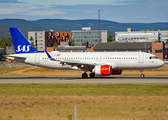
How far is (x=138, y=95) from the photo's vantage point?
91.9 feet

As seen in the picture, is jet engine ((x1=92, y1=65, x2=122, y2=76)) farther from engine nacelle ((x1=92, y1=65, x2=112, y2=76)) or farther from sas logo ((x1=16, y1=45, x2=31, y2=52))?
sas logo ((x1=16, y1=45, x2=31, y2=52))

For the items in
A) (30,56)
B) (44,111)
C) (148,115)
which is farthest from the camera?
(30,56)

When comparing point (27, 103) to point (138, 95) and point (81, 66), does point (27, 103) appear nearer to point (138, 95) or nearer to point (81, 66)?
point (138, 95)

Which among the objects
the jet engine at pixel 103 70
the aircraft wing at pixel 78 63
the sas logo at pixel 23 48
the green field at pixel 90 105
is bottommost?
the green field at pixel 90 105

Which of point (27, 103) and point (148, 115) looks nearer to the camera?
point (148, 115)

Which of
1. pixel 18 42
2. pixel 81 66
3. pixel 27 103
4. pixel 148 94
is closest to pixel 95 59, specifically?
pixel 81 66

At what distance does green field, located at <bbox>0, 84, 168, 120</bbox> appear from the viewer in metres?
19.1

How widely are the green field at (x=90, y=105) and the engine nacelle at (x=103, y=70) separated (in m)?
13.4

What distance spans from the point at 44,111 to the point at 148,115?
7.26 metres

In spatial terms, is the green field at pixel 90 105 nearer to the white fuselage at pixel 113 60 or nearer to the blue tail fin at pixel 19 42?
the white fuselage at pixel 113 60

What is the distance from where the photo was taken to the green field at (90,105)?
19062 millimetres

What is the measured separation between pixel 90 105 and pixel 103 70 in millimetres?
21854

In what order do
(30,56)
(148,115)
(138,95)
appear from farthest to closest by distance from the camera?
(30,56) < (138,95) < (148,115)

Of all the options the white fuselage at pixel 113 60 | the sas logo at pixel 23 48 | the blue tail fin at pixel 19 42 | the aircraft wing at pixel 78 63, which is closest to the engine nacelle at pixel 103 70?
the aircraft wing at pixel 78 63
